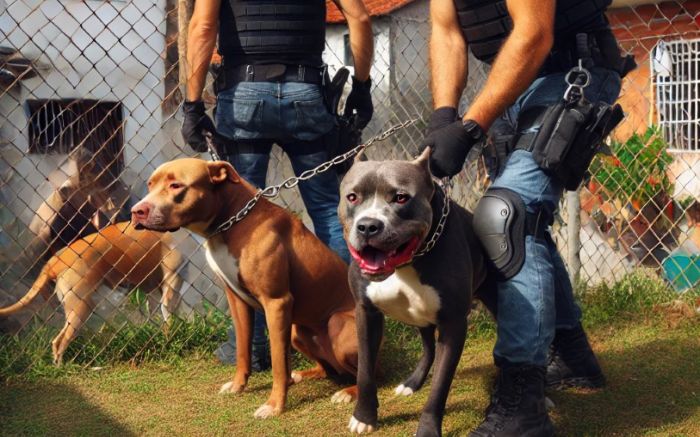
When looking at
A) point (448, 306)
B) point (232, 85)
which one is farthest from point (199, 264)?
point (448, 306)

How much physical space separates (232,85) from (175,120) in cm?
74

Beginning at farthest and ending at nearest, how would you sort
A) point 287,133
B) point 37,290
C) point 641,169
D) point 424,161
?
1. point 641,169
2. point 37,290
3. point 287,133
4. point 424,161

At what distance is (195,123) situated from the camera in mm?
3920

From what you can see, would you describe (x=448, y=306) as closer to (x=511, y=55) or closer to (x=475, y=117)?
(x=475, y=117)

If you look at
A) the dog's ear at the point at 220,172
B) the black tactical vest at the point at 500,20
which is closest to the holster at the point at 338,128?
the dog's ear at the point at 220,172

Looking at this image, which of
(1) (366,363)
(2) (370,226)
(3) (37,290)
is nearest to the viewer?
(2) (370,226)

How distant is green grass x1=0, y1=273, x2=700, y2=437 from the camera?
332 centimetres

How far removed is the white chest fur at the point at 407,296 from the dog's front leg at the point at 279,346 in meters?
0.68

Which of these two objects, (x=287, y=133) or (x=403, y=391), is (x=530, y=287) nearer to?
(x=403, y=391)

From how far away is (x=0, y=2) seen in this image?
405 cm

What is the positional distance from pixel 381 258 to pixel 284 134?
4.82ft

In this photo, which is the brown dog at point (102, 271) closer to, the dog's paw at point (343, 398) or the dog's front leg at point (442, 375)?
the dog's paw at point (343, 398)

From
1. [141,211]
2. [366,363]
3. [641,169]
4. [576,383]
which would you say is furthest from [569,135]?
[641,169]

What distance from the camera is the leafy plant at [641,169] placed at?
295 inches
